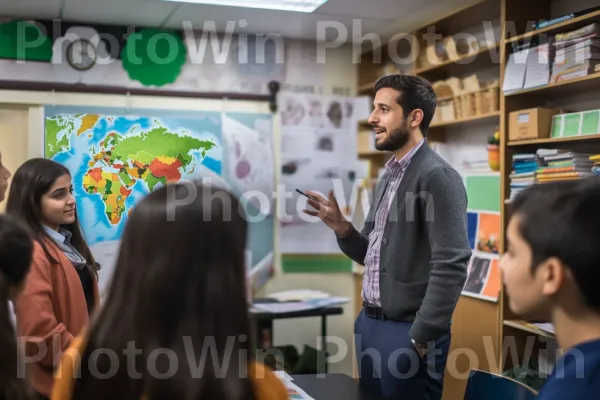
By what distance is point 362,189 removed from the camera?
14.8 ft

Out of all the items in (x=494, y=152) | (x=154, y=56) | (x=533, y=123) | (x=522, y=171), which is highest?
(x=154, y=56)

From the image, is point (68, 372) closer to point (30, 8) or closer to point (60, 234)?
point (60, 234)

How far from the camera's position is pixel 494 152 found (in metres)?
3.46

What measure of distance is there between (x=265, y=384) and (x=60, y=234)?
1.48m

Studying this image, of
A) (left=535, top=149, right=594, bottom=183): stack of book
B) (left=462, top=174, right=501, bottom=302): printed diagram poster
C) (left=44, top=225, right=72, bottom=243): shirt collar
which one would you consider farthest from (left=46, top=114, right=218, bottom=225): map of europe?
(left=535, top=149, right=594, bottom=183): stack of book

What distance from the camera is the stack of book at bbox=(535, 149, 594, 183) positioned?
114 inches

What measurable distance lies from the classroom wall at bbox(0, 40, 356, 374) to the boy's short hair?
11.2ft

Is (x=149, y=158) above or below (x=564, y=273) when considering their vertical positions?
above

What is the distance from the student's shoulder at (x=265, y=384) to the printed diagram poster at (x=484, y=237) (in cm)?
249

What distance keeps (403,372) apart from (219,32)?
2866mm

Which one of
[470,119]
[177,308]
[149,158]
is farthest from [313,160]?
[177,308]

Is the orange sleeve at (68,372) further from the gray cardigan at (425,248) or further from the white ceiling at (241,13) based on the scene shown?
the white ceiling at (241,13)

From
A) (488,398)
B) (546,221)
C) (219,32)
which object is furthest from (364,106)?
(546,221)

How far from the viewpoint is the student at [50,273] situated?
1.82m
